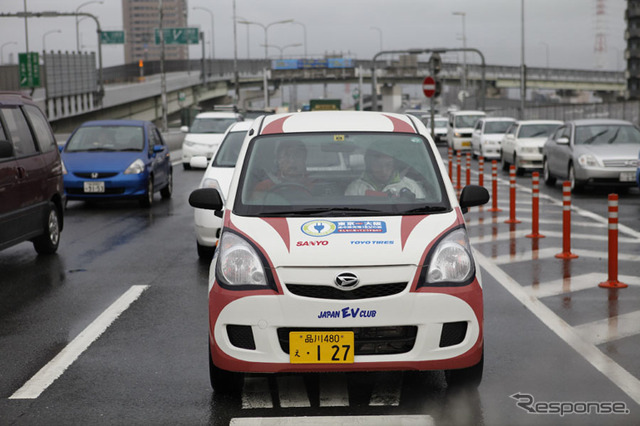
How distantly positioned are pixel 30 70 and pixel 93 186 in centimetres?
4283

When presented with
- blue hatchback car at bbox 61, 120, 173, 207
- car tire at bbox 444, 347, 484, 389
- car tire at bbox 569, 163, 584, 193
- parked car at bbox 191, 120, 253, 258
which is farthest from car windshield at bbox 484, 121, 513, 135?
car tire at bbox 444, 347, 484, 389

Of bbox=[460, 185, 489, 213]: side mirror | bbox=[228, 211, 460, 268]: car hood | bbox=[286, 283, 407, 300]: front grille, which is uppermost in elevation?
bbox=[460, 185, 489, 213]: side mirror

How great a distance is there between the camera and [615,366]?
6.30 meters

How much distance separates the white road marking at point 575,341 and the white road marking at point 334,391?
5.45 ft

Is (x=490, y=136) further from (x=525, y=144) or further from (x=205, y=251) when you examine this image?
(x=205, y=251)

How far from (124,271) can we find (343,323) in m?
6.03

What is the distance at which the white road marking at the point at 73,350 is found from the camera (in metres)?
5.89

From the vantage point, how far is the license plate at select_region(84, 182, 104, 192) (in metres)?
17.3

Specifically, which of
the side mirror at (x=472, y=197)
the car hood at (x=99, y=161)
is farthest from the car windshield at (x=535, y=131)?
the side mirror at (x=472, y=197)

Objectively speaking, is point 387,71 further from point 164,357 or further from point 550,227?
point 164,357

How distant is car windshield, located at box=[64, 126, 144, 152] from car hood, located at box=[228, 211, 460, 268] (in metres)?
13.3

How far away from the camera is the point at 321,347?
5184 millimetres

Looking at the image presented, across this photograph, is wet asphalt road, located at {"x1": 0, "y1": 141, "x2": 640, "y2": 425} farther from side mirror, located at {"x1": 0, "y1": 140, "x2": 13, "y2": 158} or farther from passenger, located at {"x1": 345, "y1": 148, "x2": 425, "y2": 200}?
side mirror, located at {"x1": 0, "y1": 140, "x2": 13, "y2": 158}

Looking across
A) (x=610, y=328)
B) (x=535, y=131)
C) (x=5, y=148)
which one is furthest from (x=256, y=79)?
(x=610, y=328)
